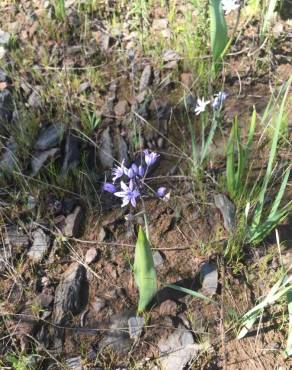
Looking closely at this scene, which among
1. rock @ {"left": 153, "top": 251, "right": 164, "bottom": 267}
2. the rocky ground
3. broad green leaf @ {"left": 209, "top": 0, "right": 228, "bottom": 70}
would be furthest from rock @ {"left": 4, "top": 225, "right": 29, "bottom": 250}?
broad green leaf @ {"left": 209, "top": 0, "right": 228, "bottom": 70}

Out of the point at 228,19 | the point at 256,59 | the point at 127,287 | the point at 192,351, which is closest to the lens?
the point at 192,351

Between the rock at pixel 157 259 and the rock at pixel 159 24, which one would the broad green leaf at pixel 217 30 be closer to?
the rock at pixel 159 24

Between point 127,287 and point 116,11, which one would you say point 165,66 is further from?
point 127,287

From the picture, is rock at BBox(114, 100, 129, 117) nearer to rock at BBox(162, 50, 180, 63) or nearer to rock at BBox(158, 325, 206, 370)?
rock at BBox(162, 50, 180, 63)

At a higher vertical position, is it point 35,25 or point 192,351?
point 35,25

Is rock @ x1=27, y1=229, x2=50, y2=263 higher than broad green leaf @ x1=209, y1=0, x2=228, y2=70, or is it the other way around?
broad green leaf @ x1=209, y1=0, x2=228, y2=70

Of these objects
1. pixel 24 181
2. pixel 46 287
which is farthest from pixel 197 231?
pixel 24 181

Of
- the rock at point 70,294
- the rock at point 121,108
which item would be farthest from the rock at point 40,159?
the rock at point 70,294
